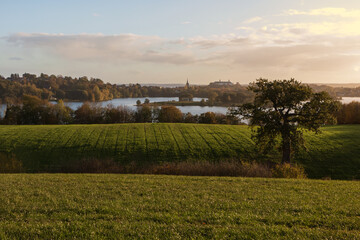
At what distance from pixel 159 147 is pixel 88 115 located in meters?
51.7

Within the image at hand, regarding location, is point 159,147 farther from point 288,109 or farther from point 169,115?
point 169,115

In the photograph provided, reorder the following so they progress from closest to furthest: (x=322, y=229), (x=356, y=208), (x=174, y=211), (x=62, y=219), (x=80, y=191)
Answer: (x=322, y=229) → (x=62, y=219) → (x=174, y=211) → (x=356, y=208) → (x=80, y=191)

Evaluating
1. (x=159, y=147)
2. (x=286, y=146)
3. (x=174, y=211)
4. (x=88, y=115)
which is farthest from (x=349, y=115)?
(x=88, y=115)

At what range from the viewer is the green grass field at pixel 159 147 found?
3867 centimetres

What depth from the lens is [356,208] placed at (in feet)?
37.3

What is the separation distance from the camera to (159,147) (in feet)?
147

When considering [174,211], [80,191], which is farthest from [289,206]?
[80,191]

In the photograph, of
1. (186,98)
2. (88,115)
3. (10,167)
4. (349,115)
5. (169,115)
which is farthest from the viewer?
(186,98)

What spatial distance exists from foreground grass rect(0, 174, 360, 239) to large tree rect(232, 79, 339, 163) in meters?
16.0

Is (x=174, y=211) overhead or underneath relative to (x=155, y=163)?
overhead

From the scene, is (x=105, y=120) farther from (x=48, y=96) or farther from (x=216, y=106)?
(x=48, y=96)

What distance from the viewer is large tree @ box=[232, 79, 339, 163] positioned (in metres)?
30.2

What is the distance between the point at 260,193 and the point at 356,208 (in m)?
4.54

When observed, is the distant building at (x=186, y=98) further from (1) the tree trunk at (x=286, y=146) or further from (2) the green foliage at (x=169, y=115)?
(1) the tree trunk at (x=286, y=146)
